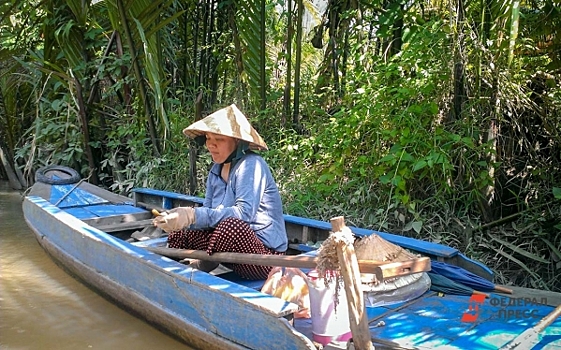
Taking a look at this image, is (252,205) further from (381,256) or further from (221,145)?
(381,256)

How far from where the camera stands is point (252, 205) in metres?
2.89

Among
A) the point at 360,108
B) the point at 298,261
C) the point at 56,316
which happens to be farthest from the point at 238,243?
the point at 360,108

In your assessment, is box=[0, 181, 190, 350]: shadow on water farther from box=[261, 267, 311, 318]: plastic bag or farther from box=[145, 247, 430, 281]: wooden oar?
box=[261, 267, 311, 318]: plastic bag

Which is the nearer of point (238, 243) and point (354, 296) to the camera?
point (354, 296)

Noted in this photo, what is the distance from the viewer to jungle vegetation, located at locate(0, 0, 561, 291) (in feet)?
12.0

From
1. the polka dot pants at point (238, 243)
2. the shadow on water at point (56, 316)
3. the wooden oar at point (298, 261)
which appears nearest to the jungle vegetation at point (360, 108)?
the wooden oar at point (298, 261)

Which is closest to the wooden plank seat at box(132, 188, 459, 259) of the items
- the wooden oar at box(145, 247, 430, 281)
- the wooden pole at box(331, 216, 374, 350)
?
the wooden oar at box(145, 247, 430, 281)

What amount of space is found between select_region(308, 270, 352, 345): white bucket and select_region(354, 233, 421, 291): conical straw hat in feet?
1.25

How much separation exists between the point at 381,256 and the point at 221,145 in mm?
1089

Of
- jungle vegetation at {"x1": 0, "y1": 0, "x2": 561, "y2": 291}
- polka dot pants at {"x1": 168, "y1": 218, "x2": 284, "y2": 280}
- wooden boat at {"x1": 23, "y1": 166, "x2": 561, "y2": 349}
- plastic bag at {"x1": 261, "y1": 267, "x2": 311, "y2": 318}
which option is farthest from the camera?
jungle vegetation at {"x1": 0, "y1": 0, "x2": 561, "y2": 291}

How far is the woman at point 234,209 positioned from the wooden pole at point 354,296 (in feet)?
3.14

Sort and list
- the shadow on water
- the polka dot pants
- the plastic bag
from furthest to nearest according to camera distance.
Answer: the shadow on water → the polka dot pants → the plastic bag

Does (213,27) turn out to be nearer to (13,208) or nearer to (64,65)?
(64,65)

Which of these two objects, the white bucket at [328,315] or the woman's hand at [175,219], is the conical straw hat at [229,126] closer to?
the woman's hand at [175,219]
